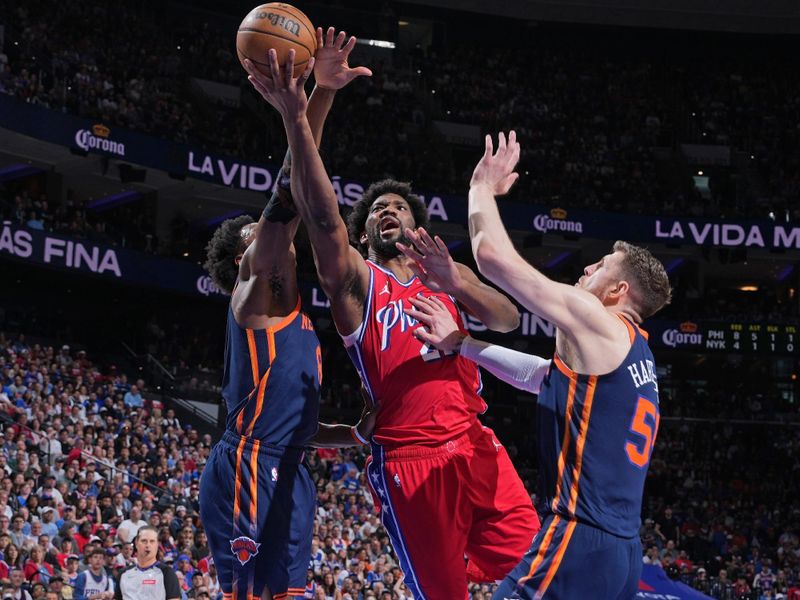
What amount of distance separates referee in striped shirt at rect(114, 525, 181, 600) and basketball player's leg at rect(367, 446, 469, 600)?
5176 millimetres

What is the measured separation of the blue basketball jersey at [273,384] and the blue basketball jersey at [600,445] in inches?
57.4

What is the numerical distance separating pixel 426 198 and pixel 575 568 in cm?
2249

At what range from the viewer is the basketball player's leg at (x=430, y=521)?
490cm

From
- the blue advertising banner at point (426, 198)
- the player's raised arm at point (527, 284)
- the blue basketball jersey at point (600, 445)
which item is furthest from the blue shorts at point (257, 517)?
the blue advertising banner at point (426, 198)

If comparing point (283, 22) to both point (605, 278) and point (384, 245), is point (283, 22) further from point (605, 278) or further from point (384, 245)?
point (605, 278)

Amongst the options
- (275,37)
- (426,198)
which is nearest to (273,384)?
(275,37)

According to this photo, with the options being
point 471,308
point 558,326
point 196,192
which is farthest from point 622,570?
point 196,192


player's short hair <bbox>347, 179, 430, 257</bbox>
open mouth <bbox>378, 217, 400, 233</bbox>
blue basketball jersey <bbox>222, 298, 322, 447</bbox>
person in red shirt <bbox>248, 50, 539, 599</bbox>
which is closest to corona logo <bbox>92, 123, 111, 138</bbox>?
player's short hair <bbox>347, 179, 430, 257</bbox>

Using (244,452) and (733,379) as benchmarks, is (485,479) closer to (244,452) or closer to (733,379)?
(244,452)

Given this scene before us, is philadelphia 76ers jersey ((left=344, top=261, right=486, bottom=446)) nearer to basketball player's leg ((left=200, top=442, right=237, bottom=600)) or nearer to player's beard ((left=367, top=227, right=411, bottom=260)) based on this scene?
player's beard ((left=367, top=227, right=411, bottom=260))

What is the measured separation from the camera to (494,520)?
5.02 meters

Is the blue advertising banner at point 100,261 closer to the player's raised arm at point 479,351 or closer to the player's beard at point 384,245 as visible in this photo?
the player's beard at point 384,245

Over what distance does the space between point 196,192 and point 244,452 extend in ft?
75.9

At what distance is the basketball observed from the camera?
4613 millimetres
